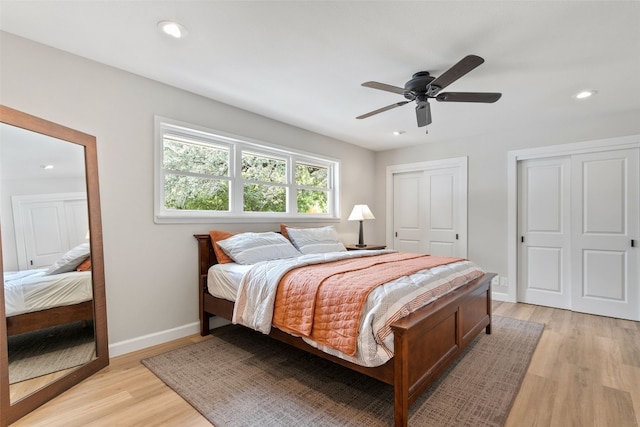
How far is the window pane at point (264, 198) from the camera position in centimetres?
370

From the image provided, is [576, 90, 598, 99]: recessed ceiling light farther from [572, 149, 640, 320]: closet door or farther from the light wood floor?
the light wood floor

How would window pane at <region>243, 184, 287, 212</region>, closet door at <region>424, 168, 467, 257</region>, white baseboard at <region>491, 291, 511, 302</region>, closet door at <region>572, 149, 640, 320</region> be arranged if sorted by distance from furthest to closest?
closet door at <region>424, 168, 467, 257</region> < white baseboard at <region>491, 291, 511, 302</region> < window pane at <region>243, 184, 287, 212</region> < closet door at <region>572, 149, 640, 320</region>

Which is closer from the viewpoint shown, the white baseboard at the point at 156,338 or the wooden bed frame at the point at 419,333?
the wooden bed frame at the point at 419,333

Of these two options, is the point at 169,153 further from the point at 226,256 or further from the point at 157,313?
the point at 157,313

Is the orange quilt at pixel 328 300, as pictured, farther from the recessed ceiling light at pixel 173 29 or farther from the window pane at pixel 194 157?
the recessed ceiling light at pixel 173 29

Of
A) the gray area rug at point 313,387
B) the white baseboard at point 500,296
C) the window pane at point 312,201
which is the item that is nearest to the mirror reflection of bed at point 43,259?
the gray area rug at point 313,387

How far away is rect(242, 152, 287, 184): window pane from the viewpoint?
3711mm

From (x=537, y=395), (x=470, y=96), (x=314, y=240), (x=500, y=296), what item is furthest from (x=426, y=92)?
(x=500, y=296)

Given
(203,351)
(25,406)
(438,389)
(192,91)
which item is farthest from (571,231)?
(25,406)

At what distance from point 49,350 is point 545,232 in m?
5.23

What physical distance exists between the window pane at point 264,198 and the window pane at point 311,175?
0.40 meters

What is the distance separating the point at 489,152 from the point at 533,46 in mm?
2435

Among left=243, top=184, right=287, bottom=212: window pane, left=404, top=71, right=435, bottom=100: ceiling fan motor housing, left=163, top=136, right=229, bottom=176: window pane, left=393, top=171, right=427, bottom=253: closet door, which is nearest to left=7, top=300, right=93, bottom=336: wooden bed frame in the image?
left=163, top=136, right=229, bottom=176: window pane

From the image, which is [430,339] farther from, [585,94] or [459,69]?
[585,94]
